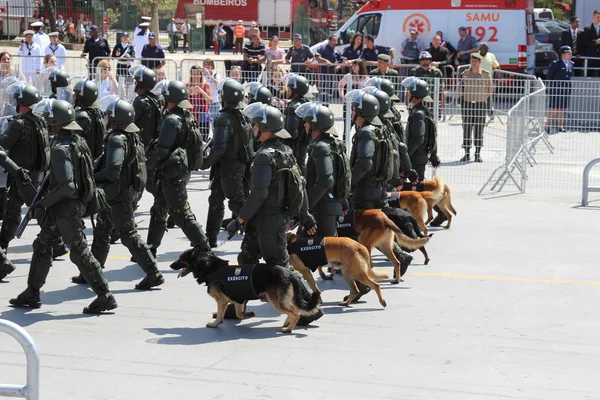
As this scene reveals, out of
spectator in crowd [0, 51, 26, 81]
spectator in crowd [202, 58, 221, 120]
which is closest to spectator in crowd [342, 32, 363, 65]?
spectator in crowd [202, 58, 221, 120]

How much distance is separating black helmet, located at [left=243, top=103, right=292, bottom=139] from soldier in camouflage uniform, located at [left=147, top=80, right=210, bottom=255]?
6.72 feet

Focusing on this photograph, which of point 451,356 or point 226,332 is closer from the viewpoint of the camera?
point 451,356

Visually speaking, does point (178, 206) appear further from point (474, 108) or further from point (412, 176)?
point (474, 108)

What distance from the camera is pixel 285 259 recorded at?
8.77 meters

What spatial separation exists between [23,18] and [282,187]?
34471 millimetres

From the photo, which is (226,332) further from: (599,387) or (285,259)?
(599,387)

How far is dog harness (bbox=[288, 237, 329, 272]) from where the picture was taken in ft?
29.8

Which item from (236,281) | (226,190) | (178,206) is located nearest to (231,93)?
(226,190)

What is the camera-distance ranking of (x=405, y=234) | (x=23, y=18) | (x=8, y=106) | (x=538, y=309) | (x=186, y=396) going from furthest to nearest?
(x=23, y=18) → (x=8, y=106) → (x=405, y=234) → (x=538, y=309) → (x=186, y=396)

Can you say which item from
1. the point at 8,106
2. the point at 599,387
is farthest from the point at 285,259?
the point at 8,106

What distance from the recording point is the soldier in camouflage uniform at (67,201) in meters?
8.62

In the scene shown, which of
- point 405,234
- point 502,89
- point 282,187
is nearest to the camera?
point 282,187

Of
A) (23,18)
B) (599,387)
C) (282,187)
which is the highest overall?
(23,18)

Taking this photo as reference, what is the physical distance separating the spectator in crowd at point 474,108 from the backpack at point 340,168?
24.1 feet
